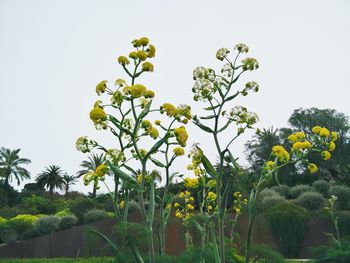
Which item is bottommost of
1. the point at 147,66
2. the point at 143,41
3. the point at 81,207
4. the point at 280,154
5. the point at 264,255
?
the point at 264,255

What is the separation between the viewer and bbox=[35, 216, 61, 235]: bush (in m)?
23.7

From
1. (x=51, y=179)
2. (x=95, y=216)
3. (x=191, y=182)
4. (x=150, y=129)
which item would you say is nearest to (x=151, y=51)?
(x=150, y=129)

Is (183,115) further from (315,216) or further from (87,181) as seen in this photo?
(315,216)

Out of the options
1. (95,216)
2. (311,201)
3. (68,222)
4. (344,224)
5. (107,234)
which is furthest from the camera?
(68,222)

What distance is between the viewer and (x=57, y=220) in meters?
23.9

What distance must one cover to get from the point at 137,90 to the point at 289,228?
12.7 meters

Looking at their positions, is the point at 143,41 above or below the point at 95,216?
above

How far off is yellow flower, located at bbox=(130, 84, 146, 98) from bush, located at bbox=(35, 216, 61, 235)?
70.6ft

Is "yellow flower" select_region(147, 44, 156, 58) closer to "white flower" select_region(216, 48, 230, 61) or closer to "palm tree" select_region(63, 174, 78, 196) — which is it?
"white flower" select_region(216, 48, 230, 61)

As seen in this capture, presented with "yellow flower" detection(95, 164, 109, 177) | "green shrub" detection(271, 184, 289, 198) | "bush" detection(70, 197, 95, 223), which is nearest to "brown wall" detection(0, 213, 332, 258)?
"bush" detection(70, 197, 95, 223)

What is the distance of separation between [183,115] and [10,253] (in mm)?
22683

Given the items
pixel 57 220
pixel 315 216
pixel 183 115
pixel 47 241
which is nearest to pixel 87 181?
pixel 183 115

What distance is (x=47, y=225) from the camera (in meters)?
24.0

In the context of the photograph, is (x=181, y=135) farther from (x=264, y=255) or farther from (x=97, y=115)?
(x=264, y=255)
